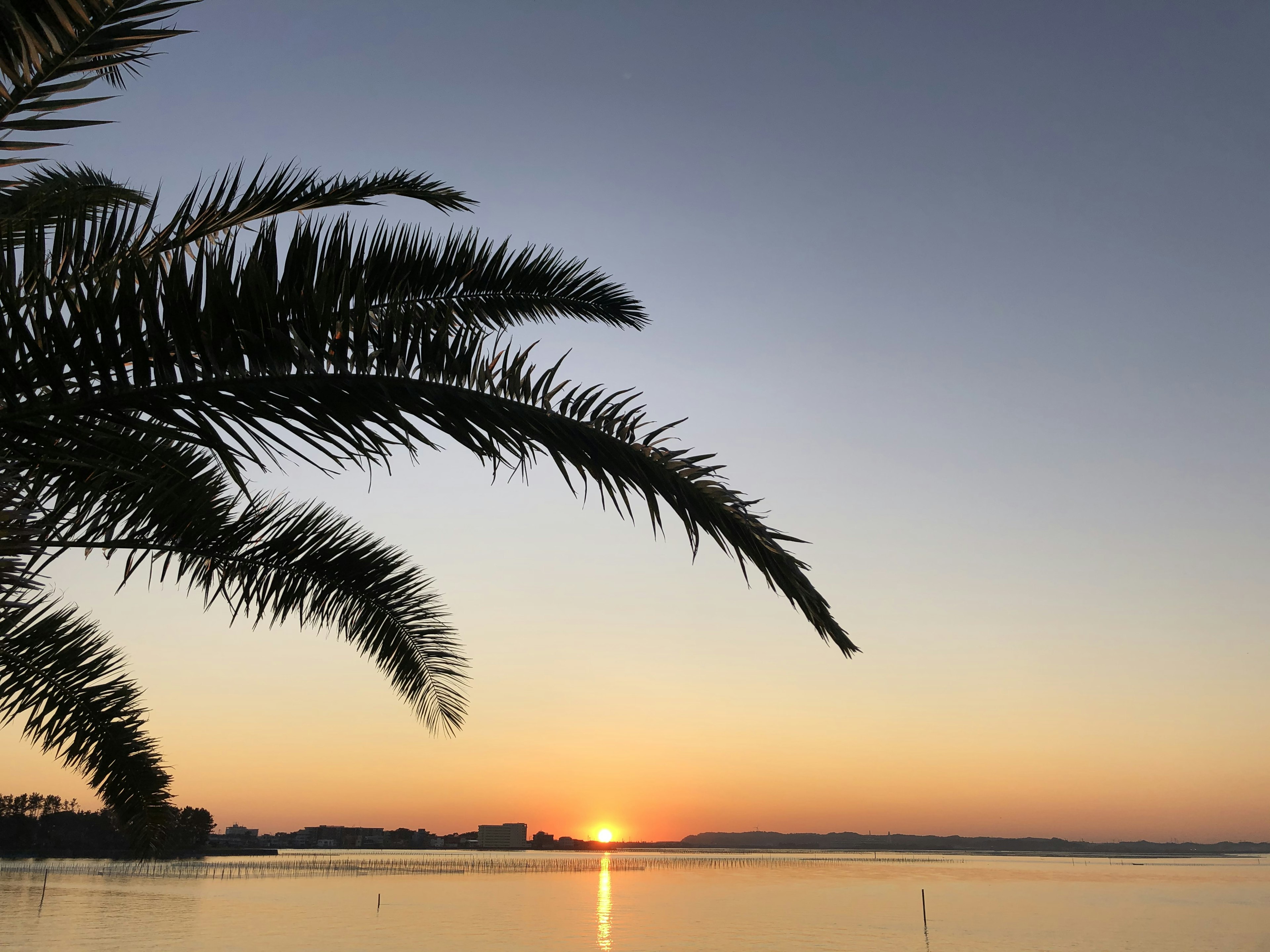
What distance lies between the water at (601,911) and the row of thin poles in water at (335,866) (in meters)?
0.98

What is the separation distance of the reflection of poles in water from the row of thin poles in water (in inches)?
1333

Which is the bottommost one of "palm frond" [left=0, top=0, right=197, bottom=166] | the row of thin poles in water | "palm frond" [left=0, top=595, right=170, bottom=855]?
the row of thin poles in water

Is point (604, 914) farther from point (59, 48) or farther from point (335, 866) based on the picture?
point (335, 866)

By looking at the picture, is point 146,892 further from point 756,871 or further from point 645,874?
point 756,871

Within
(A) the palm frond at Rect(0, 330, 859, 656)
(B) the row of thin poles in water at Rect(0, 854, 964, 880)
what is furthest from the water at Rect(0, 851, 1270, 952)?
(A) the palm frond at Rect(0, 330, 859, 656)

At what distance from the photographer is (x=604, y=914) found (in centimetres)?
6119

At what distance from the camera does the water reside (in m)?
43.6

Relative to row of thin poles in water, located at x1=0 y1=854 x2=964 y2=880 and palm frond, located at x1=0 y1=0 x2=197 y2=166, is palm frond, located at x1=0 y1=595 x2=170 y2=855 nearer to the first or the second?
palm frond, located at x1=0 y1=0 x2=197 y2=166

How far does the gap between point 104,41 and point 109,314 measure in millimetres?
1303

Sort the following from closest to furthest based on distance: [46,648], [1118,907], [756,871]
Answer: [46,648]
[1118,907]
[756,871]

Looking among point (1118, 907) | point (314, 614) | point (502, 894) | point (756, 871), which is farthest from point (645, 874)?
point (314, 614)

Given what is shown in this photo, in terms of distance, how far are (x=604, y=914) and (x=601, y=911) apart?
2528 mm

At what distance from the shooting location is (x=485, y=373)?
145 inches

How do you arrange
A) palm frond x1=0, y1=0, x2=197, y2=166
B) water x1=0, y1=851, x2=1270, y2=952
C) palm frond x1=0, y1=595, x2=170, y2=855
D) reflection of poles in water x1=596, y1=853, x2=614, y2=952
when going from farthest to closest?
reflection of poles in water x1=596, y1=853, x2=614, y2=952 → water x1=0, y1=851, x2=1270, y2=952 → palm frond x1=0, y1=595, x2=170, y2=855 → palm frond x1=0, y1=0, x2=197, y2=166
